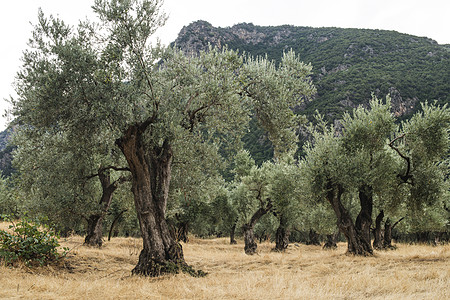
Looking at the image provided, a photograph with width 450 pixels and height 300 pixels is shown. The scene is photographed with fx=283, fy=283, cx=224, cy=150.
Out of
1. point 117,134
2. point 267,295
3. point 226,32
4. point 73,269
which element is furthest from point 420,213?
point 226,32

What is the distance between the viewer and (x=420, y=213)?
19453mm

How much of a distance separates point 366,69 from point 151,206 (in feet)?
348

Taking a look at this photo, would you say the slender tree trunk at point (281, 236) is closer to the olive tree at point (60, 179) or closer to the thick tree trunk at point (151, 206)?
the thick tree trunk at point (151, 206)

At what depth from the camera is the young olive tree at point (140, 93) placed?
37.3 feet

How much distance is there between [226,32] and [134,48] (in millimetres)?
192690

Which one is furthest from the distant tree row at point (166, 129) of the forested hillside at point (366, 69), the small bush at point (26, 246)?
the forested hillside at point (366, 69)

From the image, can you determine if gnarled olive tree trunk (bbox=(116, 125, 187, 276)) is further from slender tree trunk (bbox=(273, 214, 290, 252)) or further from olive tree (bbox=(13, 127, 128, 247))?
slender tree trunk (bbox=(273, 214, 290, 252))

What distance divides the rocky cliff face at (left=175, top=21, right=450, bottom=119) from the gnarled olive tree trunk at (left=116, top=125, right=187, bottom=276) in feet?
158

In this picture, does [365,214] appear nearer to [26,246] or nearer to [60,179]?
[60,179]

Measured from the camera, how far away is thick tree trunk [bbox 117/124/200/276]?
11992 mm

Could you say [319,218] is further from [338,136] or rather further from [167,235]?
[167,235]

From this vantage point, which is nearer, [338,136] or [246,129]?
[246,129]

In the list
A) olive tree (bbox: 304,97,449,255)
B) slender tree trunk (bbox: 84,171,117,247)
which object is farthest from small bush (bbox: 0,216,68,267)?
olive tree (bbox: 304,97,449,255)

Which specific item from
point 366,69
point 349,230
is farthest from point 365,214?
point 366,69
